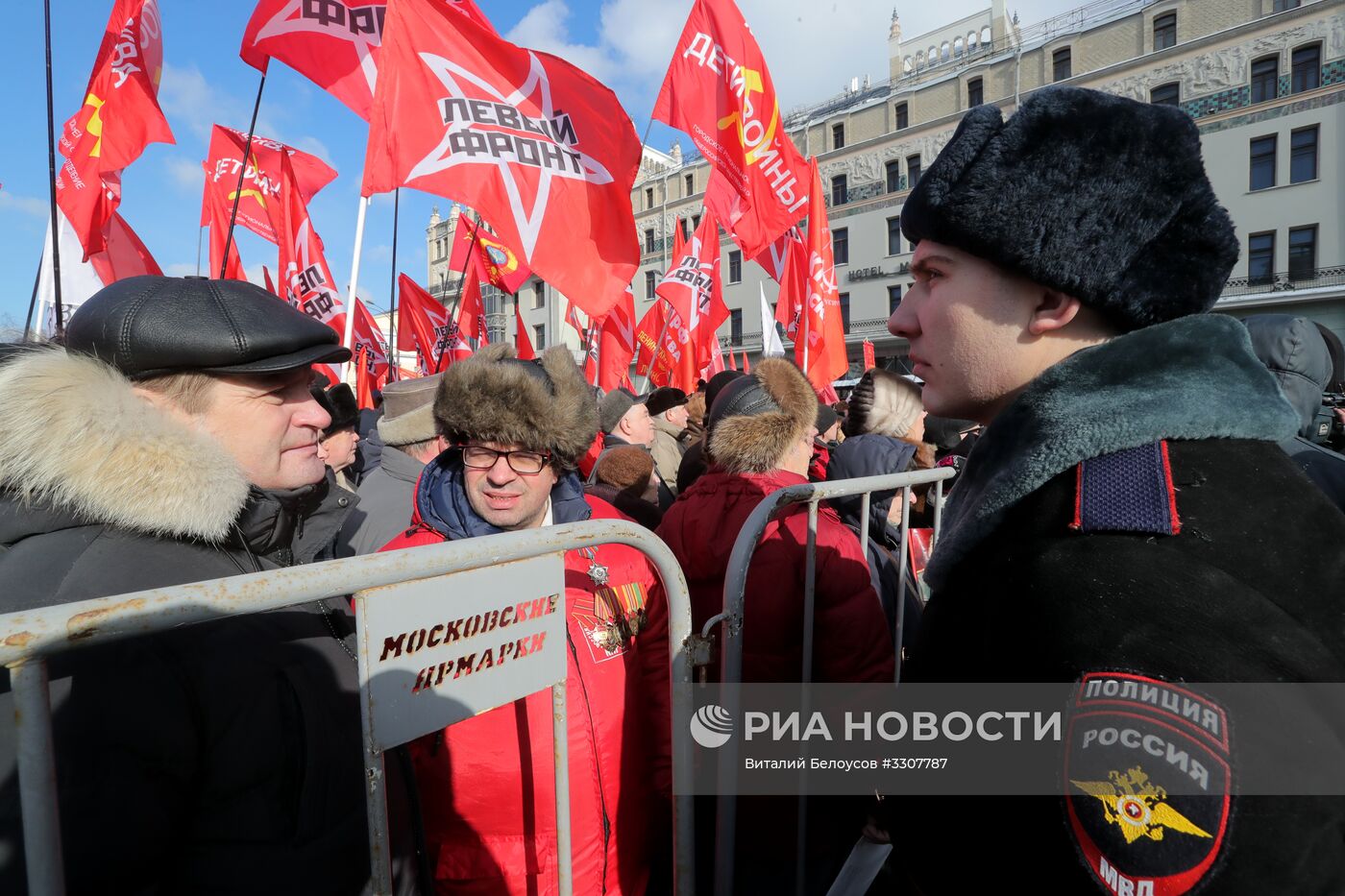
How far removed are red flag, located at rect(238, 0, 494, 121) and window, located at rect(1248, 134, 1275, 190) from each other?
1281 inches

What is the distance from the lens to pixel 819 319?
268 inches

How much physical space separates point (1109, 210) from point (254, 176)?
8.48 metres

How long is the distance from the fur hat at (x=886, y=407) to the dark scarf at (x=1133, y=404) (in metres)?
2.68

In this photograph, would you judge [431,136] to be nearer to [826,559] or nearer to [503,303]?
[826,559]

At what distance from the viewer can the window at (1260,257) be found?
82.0ft

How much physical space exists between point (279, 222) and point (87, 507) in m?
7.54

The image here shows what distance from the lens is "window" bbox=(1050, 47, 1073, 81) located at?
29.2 m

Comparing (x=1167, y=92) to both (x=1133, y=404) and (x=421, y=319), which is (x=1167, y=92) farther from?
(x=1133, y=404)

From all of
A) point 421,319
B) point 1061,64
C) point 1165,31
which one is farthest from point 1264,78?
point 421,319

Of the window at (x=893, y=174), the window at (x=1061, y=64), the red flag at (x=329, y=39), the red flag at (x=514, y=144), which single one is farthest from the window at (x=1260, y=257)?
the red flag at (x=329, y=39)

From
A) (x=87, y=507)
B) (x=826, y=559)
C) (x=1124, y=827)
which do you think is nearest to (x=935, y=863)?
(x=1124, y=827)

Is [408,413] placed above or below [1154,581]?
above

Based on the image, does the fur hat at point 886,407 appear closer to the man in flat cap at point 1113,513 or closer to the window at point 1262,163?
the man in flat cap at point 1113,513

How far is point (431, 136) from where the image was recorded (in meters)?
3.26
